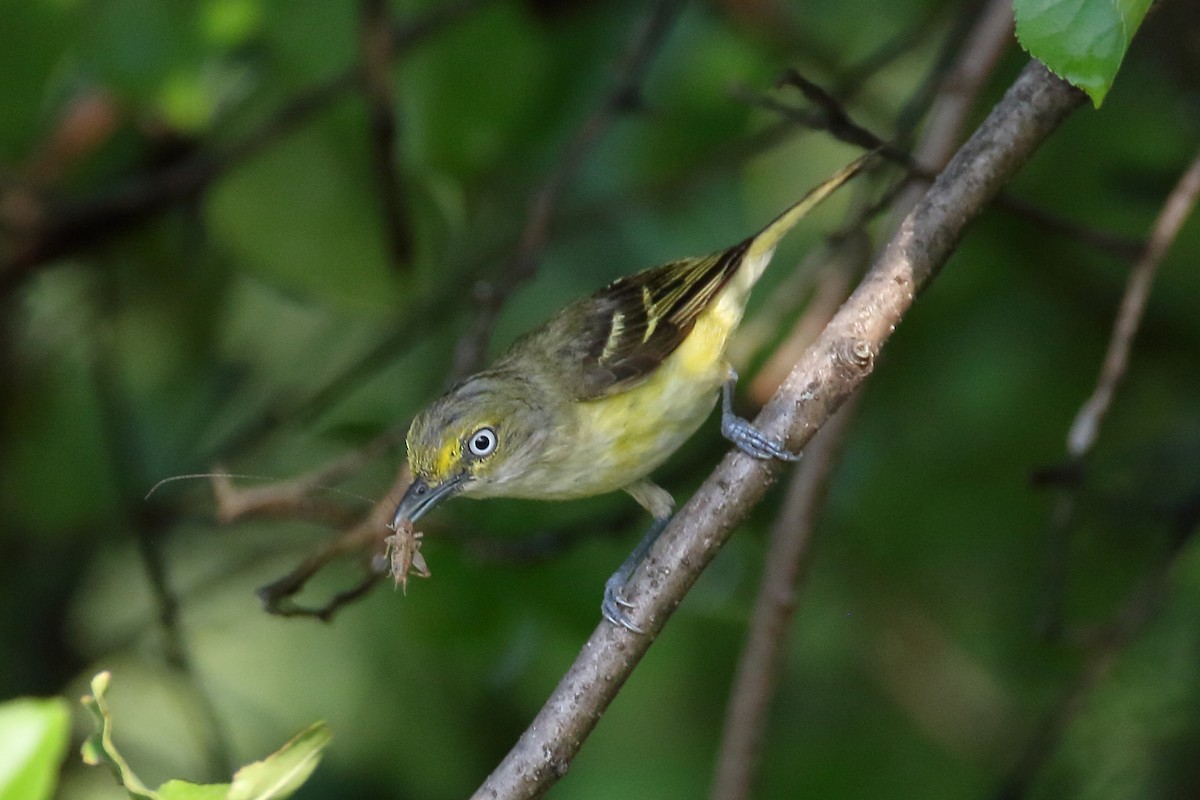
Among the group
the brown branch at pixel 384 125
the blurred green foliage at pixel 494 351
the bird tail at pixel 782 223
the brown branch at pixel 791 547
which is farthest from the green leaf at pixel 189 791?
the brown branch at pixel 384 125

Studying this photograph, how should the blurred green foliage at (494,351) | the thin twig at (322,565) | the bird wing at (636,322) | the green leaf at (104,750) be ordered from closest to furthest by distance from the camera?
the green leaf at (104,750), the thin twig at (322,565), the bird wing at (636,322), the blurred green foliage at (494,351)

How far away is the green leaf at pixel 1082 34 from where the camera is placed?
182 cm

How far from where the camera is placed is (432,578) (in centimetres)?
386

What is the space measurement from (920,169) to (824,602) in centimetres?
222

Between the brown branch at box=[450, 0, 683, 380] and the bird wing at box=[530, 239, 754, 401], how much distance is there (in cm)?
20

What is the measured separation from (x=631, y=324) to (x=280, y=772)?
1.98 metres

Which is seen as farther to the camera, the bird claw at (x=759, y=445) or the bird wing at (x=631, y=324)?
the bird wing at (x=631, y=324)

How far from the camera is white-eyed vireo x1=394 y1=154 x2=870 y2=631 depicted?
3.31m

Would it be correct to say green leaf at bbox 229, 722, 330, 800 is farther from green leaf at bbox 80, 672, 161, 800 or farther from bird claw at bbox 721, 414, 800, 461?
bird claw at bbox 721, 414, 800, 461

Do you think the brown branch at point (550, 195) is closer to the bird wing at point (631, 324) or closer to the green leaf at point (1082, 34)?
the bird wing at point (631, 324)

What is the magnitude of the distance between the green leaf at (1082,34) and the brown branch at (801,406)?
0.58m

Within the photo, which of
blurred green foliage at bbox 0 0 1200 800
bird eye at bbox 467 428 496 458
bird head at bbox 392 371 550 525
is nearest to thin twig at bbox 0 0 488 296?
blurred green foliage at bbox 0 0 1200 800

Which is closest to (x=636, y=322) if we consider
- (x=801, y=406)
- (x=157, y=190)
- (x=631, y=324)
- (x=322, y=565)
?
(x=631, y=324)

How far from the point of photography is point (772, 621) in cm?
325
